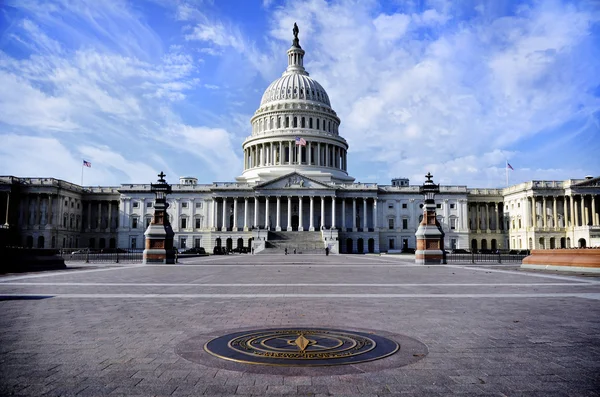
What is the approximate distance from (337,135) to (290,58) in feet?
101

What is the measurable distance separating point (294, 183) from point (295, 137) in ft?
59.6

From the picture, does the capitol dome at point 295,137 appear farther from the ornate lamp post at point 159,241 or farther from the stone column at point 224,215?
the ornate lamp post at point 159,241

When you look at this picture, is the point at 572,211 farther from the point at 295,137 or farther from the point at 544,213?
the point at 295,137

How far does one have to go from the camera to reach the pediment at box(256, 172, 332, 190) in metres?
107

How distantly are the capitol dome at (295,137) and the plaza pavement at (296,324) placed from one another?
101 metres

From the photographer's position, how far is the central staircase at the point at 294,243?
88.1m

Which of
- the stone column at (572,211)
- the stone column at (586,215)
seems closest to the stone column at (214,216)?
the stone column at (572,211)

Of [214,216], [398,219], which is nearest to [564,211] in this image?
[398,219]

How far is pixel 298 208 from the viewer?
113 meters

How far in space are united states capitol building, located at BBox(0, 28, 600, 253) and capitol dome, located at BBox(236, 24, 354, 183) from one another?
29 centimetres

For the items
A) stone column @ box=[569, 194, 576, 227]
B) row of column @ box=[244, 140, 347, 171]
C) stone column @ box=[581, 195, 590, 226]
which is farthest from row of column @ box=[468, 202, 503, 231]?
row of column @ box=[244, 140, 347, 171]

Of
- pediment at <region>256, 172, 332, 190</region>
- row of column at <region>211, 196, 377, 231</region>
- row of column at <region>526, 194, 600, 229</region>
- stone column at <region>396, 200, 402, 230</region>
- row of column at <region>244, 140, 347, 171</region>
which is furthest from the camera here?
row of column at <region>244, 140, 347, 171</region>

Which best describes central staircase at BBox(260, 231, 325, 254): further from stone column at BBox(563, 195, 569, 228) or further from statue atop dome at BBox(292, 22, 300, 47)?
statue atop dome at BBox(292, 22, 300, 47)

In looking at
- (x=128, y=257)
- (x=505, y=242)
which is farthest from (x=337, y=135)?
(x=128, y=257)
